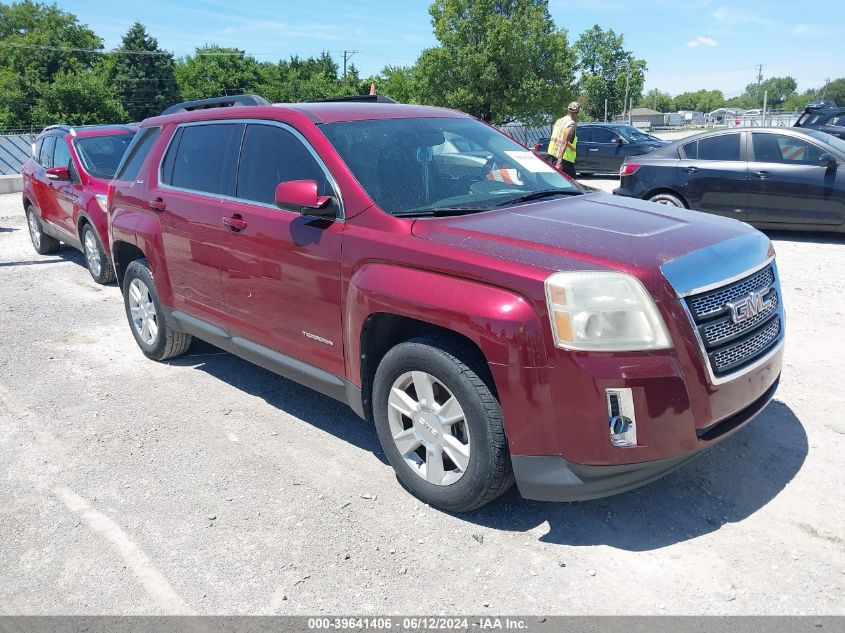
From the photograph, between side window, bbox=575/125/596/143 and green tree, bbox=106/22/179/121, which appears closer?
side window, bbox=575/125/596/143

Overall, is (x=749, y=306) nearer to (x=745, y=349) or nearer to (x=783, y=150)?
(x=745, y=349)

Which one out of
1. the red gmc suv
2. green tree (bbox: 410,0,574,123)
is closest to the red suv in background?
the red gmc suv

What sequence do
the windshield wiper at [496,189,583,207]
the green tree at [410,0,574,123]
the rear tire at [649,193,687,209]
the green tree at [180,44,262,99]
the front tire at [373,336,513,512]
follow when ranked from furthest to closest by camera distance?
the green tree at [180,44,262,99]
the green tree at [410,0,574,123]
the rear tire at [649,193,687,209]
the windshield wiper at [496,189,583,207]
the front tire at [373,336,513,512]

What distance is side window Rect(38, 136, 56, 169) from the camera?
955cm

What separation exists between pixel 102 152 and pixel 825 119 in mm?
13966

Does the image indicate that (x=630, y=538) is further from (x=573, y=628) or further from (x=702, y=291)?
(x=702, y=291)

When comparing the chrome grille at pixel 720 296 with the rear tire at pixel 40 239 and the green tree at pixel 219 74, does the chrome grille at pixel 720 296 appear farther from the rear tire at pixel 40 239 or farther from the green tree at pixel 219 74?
the green tree at pixel 219 74

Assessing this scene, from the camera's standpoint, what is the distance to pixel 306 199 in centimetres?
352

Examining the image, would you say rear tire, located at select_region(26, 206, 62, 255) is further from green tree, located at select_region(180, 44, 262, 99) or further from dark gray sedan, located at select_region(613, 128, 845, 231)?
green tree, located at select_region(180, 44, 262, 99)

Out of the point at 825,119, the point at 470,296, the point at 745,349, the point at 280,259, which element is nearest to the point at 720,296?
the point at 745,349

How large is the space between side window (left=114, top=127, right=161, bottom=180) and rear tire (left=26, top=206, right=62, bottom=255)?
18.3 feet

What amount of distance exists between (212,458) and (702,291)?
282 cm

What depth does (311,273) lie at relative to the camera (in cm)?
374

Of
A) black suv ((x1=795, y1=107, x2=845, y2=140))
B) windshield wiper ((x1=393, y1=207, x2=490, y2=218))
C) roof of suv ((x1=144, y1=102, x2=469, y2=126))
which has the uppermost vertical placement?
roof of suv ((x1=144, y1=102, x2=469, y2=126))
